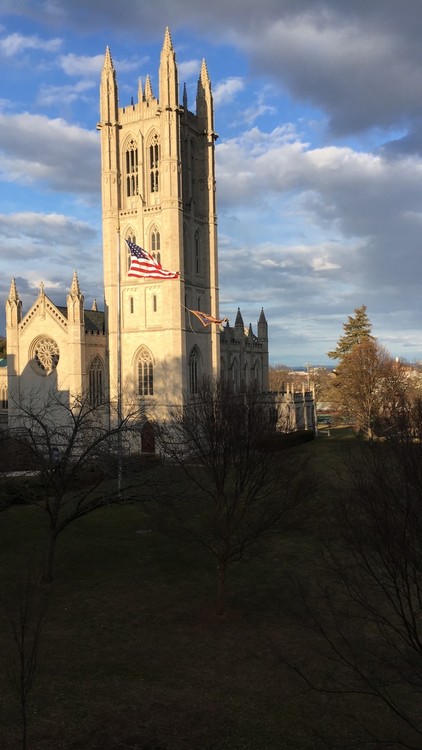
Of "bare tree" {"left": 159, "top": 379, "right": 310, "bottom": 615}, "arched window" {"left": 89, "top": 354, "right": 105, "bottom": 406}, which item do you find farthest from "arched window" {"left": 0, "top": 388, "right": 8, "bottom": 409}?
"bare tree" {"left": 159, "top": 379, "right": 310, "bottom": 615}

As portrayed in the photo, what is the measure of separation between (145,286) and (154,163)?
38.0 ft

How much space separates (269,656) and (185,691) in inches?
115

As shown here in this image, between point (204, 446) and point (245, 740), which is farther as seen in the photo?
point (204, 446)

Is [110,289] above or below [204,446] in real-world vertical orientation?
above

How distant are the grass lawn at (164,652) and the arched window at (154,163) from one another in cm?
3647

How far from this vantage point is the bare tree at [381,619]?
34.2 feet

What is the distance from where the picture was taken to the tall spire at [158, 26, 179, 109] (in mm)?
50969

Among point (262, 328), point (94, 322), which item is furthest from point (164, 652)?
point (262, 328)

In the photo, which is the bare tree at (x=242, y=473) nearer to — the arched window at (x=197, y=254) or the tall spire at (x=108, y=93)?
the arched window at (x=197, y=254)

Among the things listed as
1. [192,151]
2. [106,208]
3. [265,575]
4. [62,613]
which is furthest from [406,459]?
[192,151]

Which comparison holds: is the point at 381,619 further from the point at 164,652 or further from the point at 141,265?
the point at 141,265

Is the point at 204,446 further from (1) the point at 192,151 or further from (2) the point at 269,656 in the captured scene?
(1) the point at 192,151

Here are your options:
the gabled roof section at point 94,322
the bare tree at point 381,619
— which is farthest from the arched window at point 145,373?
the bare tree at point 381,619

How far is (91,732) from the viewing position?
39.8 feet
